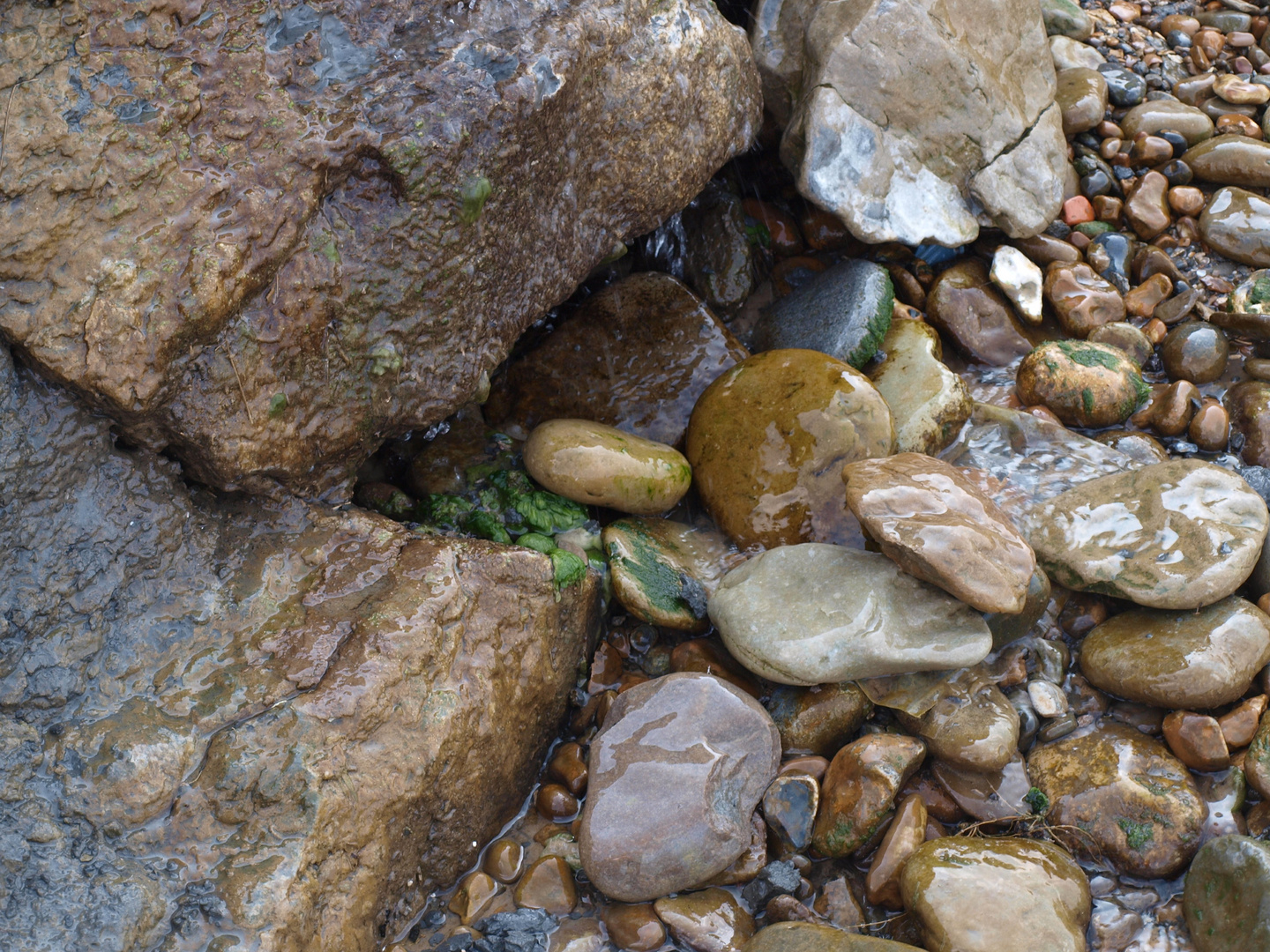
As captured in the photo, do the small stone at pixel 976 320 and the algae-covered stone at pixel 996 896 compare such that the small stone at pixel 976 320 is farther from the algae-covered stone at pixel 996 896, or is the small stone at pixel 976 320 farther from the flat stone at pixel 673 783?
the algae-covered stone at pixel 996 896

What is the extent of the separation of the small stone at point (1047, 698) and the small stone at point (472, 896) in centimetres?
208

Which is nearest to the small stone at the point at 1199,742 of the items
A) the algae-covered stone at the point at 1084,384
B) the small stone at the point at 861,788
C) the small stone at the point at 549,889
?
the small stone at the point at 861,788

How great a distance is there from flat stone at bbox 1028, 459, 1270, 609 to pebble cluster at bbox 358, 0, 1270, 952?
14mm

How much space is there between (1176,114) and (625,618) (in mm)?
4592

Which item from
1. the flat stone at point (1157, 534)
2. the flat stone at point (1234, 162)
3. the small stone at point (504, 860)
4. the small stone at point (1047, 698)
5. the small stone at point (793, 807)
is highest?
the flat stone at point (1234, 162)

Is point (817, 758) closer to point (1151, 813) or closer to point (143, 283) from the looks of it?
point (1151, 813)

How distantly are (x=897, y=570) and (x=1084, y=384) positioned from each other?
5.53 feet

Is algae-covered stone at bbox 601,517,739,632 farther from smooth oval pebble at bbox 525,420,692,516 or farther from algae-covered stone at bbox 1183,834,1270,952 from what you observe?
algae-covered stone at bbox 1183,834,1270,952

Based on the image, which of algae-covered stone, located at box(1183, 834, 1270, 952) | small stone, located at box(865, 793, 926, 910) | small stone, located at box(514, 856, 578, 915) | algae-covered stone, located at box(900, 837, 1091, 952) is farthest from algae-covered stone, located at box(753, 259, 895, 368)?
small stone, located at box(514, 856, 578, 915)

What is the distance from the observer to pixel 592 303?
15.2ft

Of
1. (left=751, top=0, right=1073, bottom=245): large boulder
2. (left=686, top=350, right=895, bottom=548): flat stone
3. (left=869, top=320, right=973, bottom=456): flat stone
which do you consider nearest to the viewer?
(left=686, top=350, right=895, bottom=548): flat stone

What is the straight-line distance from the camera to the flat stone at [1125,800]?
3111 millimetres

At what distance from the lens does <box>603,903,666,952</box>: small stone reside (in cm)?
298

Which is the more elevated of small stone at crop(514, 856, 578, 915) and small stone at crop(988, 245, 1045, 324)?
small stone at crop(988, 245, 1045, 324)
